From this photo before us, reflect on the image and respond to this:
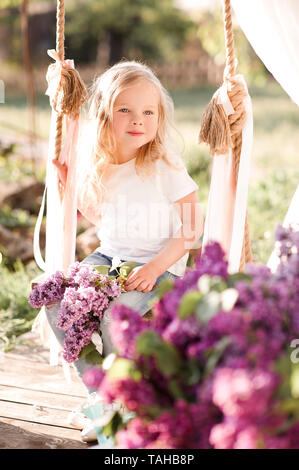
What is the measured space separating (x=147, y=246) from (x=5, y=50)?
15088 millimetres

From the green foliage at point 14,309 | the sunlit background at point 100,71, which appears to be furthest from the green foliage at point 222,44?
the green foliage at point 14,309

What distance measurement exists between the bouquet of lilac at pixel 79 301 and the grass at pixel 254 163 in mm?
885

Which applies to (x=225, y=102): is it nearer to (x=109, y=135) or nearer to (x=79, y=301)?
(x=109, y=135)

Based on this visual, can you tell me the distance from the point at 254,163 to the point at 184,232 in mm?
6018

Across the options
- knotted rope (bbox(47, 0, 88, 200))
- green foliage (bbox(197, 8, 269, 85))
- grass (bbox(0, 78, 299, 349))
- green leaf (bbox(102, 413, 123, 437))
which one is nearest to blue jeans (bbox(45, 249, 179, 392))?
green leaf (bbox(102, 413, 123, 437))

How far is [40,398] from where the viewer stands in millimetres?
2375

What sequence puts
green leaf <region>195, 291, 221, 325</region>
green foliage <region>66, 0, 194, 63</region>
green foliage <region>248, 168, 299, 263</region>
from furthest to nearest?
1. green foliage <region>66, 0, 194, 63</region>
2. green foliage <region>248, 168, 299, 263</region>
3. green leaf <region>195, 291, 221, 325</region>

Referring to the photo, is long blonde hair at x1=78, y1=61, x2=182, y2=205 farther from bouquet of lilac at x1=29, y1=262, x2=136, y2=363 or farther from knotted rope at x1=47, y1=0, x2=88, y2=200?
bouquet of lilac at x1=29, y1=262, x2=136, y2=363

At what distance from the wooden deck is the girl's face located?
1016 millimetres

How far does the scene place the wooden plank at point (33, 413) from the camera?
86.2 inches

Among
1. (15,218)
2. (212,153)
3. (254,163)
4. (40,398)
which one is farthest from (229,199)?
(254,163)

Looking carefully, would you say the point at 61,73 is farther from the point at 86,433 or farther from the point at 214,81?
the point at 214,81

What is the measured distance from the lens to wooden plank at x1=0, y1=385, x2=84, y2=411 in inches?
91.5
